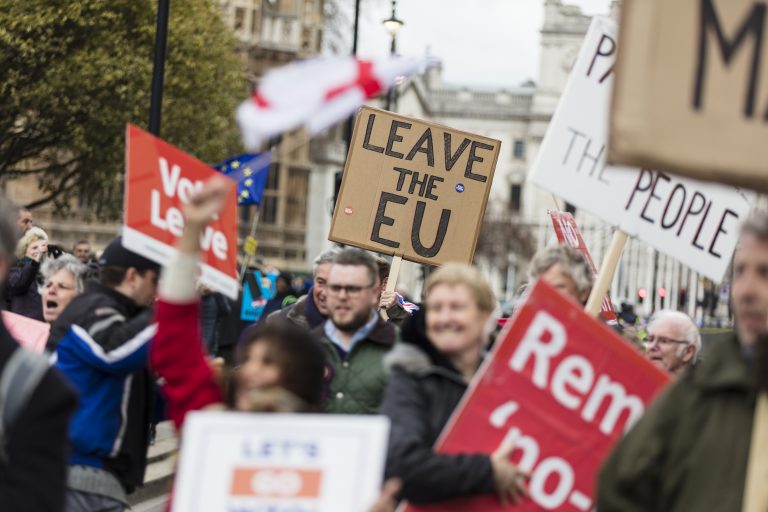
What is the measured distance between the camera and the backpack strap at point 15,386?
4137 millimetres

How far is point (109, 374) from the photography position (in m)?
5.78

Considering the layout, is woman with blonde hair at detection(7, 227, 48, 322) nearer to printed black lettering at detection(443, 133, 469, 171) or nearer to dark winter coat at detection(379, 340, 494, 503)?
printed black lettering at detection(443, 133, 469, 171)

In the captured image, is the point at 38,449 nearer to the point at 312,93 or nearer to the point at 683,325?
the point at 312,93

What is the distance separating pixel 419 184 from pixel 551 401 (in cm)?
488

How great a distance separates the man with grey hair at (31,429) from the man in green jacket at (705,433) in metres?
1.39

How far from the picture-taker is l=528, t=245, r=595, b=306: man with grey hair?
6.02 metres

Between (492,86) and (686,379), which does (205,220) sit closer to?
(686,379)

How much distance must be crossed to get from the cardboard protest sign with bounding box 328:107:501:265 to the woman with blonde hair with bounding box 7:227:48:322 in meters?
3.32

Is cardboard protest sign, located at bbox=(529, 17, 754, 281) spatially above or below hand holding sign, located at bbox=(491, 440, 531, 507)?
above

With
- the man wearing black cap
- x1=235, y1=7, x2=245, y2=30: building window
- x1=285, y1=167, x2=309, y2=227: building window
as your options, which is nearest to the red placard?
the man wearing black cap

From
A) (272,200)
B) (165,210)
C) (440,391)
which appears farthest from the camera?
(272,200)

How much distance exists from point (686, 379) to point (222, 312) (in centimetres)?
1079

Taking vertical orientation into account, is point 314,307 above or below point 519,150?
above

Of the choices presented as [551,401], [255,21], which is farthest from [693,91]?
[255,21]
